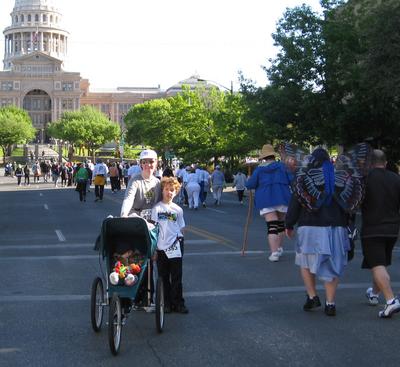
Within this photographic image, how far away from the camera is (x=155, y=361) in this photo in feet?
19.8

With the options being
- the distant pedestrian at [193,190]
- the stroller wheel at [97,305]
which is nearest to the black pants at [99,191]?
the distant pedestrian at [193,190]

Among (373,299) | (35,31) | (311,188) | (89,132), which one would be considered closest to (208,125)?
(373,299)

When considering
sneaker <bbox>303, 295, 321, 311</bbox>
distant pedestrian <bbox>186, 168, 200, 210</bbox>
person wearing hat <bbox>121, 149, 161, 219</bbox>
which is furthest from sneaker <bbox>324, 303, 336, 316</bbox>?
distant pedestrian <bbox>186, 168, 200, 210</bbox>

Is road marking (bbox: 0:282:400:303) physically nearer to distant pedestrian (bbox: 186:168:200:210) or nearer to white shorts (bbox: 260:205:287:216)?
white shorts (bbox: 260:205:287:216)

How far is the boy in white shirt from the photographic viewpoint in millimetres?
7496

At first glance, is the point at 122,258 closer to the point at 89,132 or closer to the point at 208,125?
the point at 208,125

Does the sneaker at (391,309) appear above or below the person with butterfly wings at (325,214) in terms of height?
below

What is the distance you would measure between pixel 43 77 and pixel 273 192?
160m

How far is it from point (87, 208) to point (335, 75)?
9.84 meters

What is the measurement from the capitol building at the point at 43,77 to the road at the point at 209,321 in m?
151

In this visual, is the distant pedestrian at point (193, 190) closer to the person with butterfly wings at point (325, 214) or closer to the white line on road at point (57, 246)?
the white line on road at point (57, 246)

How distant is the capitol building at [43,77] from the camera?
167 m

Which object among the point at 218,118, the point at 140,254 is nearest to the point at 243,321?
the point at 140,254

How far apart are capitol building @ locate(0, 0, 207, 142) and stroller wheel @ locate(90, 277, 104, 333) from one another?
155m
